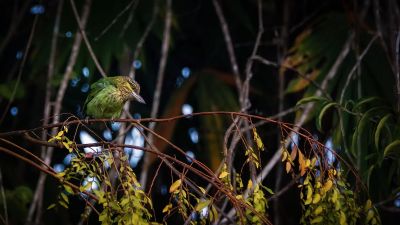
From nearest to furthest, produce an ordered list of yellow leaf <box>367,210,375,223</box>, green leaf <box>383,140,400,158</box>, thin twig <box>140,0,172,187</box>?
yellow leaf <box>367,210,375,223</box>
green leaf <box>383,140,400,158</box>
thin twig <box>140,0,172,187</box>

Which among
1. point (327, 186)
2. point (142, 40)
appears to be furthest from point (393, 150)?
point (142, 40)

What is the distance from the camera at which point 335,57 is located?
5250 millimetres

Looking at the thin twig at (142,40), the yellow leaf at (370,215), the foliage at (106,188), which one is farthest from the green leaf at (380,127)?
the thin twig at (142,40)

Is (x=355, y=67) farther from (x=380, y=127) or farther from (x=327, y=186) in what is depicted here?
(x=327, y=186)

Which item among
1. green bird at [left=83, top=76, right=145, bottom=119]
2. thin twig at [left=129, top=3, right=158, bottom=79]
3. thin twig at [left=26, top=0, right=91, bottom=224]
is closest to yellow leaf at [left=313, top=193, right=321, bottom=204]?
green bird at [left=83, top=76, right=145, bottom=119]

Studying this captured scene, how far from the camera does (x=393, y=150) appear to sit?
353 centimetres

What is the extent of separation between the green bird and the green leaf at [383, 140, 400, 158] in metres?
1.76

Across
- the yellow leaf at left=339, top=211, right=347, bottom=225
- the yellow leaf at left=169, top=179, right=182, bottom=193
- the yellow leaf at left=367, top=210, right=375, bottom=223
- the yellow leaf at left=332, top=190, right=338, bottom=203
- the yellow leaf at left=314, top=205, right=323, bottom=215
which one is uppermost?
the yellow leaf at left=169, top=179, right=182, bottom=193

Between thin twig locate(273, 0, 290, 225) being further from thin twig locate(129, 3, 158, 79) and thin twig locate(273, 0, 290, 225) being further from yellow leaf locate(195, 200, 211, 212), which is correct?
→ yellow leaf locate(195, 200, 211, 212)

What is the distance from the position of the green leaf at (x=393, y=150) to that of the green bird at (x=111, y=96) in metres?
1.76

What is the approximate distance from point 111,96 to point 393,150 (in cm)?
199

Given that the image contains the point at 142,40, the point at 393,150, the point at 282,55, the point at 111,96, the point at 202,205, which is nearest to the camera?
the point at 202,205

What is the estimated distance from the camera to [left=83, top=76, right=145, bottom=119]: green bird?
4652 millimetres

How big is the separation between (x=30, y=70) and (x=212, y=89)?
172cm
